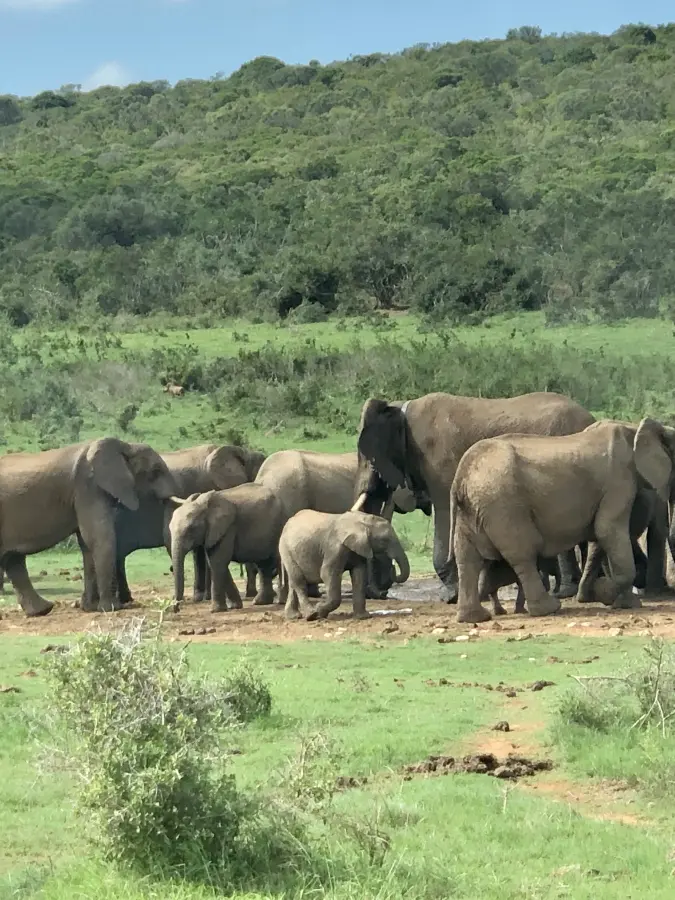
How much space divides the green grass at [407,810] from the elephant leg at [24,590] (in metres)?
4.58

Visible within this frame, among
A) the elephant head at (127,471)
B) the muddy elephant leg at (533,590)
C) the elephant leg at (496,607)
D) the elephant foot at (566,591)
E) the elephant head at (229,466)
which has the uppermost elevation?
the elephant head at (127,471)

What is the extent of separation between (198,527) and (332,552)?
2059 millimetres

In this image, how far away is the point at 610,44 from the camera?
111 meters

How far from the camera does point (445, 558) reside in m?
15.9

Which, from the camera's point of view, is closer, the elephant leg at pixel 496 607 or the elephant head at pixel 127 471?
the elephant leg at pixel 496 607

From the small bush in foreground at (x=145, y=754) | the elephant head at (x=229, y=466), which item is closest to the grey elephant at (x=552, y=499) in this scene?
the elephant head at (x=229, y=466)

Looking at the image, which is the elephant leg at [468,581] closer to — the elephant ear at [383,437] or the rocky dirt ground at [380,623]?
the rocky dirt ground at [380,623]

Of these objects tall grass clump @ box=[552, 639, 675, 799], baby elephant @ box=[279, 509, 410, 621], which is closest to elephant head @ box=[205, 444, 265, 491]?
baby elephant @ box=[279, 509, 410, 621]

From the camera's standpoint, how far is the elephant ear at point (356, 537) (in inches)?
569

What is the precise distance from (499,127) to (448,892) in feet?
271

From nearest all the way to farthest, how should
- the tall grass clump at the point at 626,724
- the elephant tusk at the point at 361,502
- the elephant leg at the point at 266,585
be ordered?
the tall grass clump at the point at 626,724, the elephant tusk at the point at 361,502, the elephant leg at the point at 266,585

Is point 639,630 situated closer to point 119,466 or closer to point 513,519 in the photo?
point 513,519

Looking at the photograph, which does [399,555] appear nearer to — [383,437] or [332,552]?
[332,552]

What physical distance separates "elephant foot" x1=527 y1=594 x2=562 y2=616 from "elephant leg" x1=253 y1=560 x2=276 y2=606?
400cm
